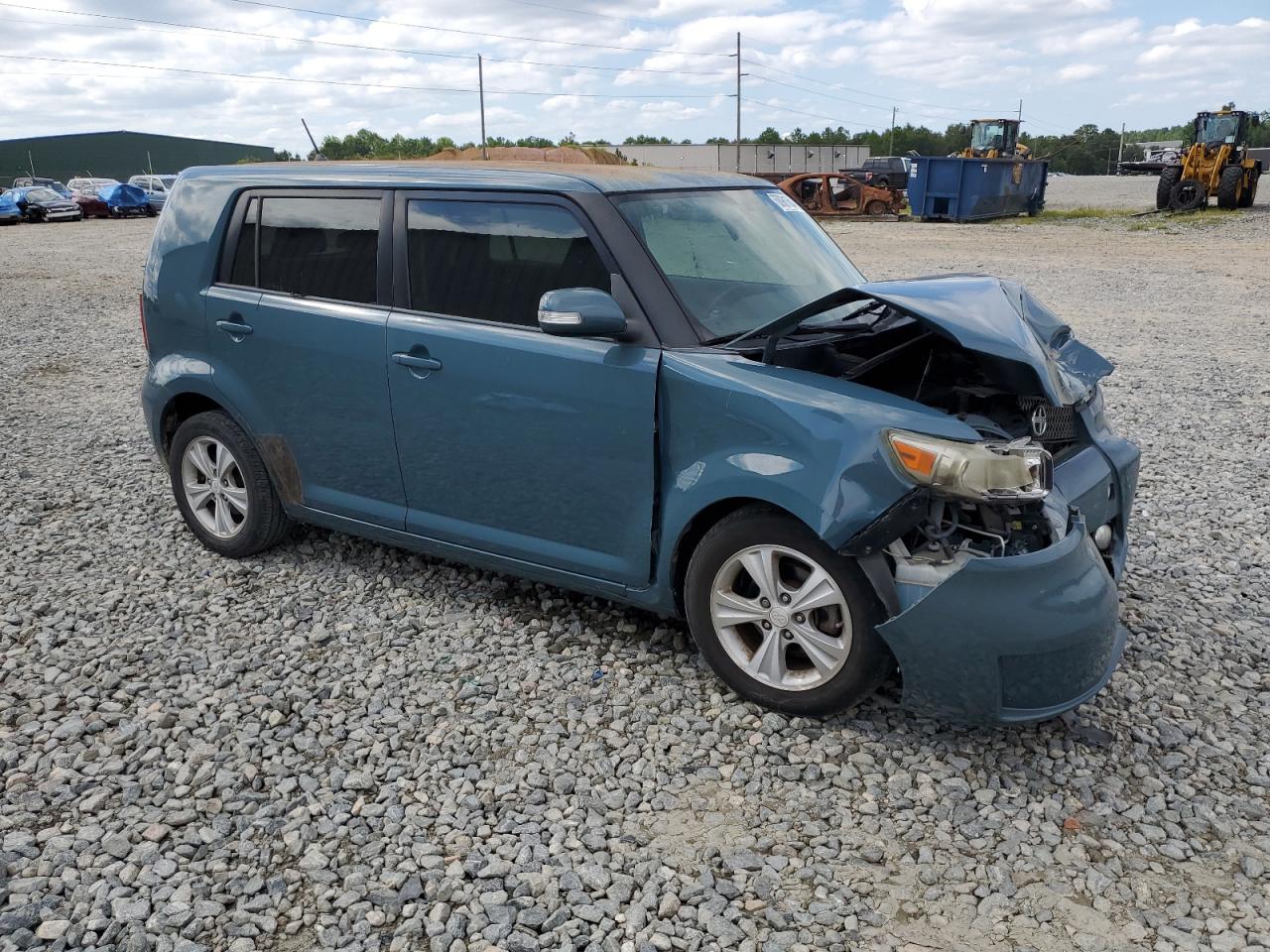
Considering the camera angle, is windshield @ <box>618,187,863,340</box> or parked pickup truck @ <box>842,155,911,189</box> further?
parked pickup truck @ <box>842,155,911,189</box>

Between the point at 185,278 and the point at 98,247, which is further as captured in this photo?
the point at 98,247

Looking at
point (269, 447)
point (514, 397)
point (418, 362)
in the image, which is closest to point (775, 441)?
point (514, 397)

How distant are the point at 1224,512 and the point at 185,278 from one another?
5.48 metres

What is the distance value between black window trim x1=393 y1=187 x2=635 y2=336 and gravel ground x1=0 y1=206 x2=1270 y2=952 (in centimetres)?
128

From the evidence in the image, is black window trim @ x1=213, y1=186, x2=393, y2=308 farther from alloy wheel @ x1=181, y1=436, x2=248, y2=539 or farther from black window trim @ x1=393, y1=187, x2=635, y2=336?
alloy wheel @ x1=181, y1=436, x2=248, y2=539

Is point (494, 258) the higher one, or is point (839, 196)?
point (494, 258)

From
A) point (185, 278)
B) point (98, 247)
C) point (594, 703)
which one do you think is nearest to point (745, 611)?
point (594, 703)

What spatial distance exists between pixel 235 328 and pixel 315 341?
0.53 metres

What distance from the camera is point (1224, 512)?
568 centimetres

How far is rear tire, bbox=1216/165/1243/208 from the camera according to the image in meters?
27.9

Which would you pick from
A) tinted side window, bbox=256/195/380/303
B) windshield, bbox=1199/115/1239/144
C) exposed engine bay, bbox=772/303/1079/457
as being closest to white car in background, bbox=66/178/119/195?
windshield, bbox=1199/115/1239/144

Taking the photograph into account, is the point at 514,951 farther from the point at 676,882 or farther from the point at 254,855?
the point at 254,855

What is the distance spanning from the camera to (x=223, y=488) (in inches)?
203

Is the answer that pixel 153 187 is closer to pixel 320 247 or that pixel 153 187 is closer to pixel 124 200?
pixel 124 200
